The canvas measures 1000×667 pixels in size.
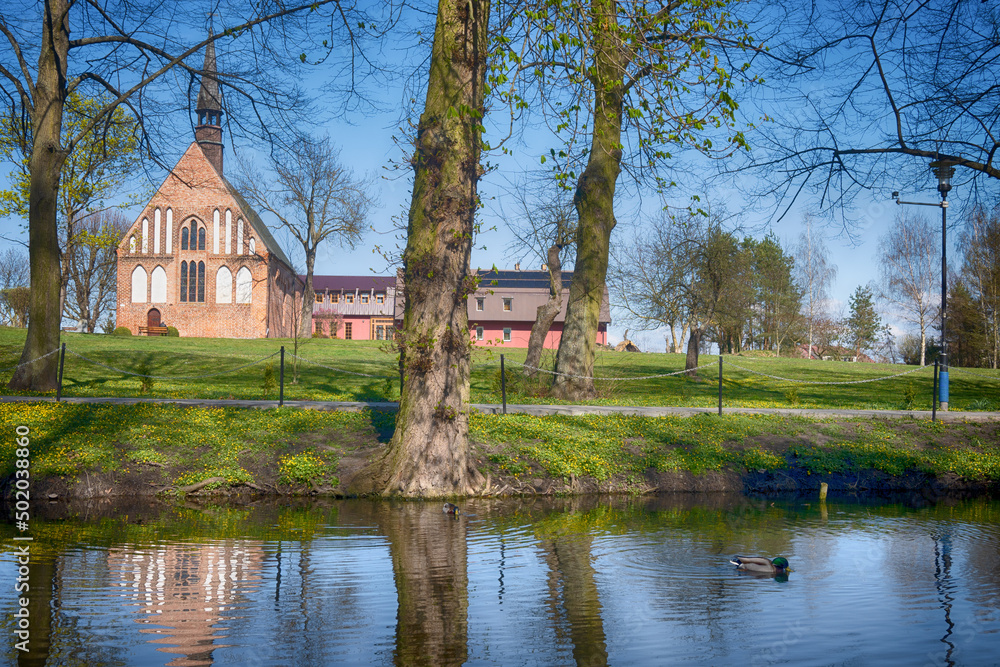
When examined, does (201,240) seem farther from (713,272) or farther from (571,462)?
(571,462)

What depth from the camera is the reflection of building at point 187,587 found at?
4832mm

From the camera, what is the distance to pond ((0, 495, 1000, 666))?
186 inches

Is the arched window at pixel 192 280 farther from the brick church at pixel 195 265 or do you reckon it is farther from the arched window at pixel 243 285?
the arched window at pixel 243 285

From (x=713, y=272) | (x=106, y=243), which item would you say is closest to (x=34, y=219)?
(x=106, y=243)

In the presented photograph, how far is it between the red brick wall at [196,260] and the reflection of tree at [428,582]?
46791 millimetres

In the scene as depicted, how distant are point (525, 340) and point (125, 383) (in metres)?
41.9

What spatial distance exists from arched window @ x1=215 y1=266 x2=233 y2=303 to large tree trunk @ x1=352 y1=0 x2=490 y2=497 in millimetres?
46427

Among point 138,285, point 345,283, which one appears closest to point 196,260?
point 138,285

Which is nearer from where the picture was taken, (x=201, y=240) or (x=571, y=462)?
(x=571, y=462)

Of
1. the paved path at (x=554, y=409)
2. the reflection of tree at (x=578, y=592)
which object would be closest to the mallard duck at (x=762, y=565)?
the reflection of tree at (x=578, y=592)

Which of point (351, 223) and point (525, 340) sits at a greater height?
point (351, 223)

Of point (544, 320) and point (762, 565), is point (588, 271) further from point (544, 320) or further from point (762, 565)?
point (762, 565)

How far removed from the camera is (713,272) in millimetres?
32562

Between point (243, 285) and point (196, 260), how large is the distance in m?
3.51
